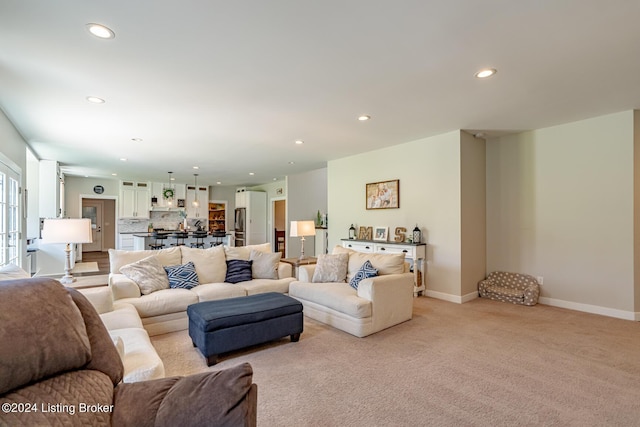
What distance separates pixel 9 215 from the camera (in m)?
4.04

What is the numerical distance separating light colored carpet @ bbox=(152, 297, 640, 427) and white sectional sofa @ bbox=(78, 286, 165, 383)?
1.60 feet

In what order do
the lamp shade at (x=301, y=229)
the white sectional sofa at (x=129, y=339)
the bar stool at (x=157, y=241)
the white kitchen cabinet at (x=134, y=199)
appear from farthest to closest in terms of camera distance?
the white kitchen cabinet at (x=134, y=199)
the bar stool at (x=157, y=241)
the lamp shade at (x=301, y=229)
the white sectional sofa at (x=129, y=339)

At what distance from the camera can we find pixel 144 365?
174 centimetres

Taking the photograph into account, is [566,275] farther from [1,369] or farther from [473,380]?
[1,369]

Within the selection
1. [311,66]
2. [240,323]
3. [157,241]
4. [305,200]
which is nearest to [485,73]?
[311,66]

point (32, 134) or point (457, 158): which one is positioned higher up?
point (32, 134)

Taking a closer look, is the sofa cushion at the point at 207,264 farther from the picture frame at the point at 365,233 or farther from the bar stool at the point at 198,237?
the bar stool at the point at 198,237

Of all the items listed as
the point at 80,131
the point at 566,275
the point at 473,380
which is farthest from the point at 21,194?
the point at 566,275

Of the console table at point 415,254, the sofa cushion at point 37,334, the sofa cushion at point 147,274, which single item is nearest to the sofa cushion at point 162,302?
the sofa cushion at point 147,274

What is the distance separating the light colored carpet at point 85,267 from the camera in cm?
728

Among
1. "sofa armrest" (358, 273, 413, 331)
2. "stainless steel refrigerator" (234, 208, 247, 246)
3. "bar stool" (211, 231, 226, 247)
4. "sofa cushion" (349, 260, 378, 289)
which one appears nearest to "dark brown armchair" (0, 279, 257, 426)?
"sofa armrest" (358, 273, 413, 331)

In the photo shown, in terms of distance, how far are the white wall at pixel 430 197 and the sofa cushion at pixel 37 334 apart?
448 centimetres

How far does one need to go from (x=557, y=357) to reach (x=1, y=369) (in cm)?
365

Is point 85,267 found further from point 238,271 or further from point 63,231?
point 238,271
